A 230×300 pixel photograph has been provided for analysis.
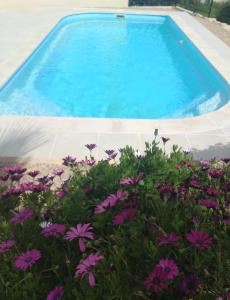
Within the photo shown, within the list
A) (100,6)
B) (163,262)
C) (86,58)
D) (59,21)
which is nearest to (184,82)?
(86,58)

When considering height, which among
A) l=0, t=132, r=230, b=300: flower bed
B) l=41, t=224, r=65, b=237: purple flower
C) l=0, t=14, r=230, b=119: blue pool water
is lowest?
l=0, t=14, r=230, b=119: blue pool water

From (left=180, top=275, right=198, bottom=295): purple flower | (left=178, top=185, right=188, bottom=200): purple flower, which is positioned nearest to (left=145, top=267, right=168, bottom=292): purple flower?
(left=180, top=275, right=198, bottom=295): purple flower

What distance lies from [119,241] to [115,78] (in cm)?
893

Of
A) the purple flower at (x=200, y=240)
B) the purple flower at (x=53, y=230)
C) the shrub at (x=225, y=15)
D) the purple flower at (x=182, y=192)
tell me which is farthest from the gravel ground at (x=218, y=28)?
the purple flower at (x=53, y=230)

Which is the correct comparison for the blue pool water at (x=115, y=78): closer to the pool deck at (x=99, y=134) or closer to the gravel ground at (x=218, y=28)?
the pool deck at (x=99, y=134)

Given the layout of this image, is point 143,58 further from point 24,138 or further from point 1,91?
point 24,138

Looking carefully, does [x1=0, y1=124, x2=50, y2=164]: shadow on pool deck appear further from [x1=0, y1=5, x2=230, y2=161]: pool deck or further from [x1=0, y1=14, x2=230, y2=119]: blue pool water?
[x1=0, y1=14, x2=230, y2=119]: blue pool water

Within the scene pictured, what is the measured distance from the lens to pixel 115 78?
1075 centimetres

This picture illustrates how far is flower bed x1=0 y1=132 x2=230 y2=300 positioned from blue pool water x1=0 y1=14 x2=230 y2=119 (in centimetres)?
529

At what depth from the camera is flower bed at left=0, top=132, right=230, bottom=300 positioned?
1.97 meters

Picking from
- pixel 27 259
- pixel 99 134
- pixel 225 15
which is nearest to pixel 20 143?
pixel 99 134

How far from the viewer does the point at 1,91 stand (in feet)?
26.4

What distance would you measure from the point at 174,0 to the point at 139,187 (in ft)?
67.7

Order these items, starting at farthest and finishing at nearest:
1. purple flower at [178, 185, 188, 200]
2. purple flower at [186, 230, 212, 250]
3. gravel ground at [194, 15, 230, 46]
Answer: gravel ground at [194, 15, 230, 46], purple flower at [178, 185, 188, 200], purple flower at [186, 230, 212, 250]
